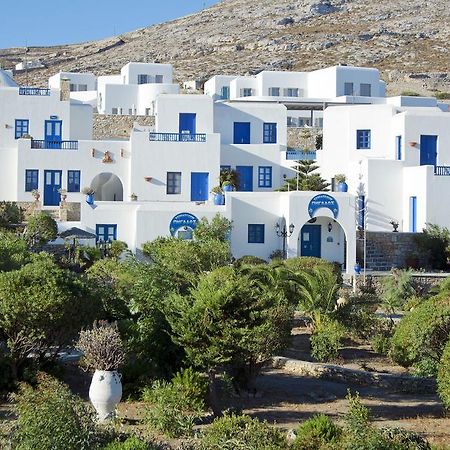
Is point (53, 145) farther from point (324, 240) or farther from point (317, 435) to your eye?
point (317, 435)

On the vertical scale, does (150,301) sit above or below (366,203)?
below

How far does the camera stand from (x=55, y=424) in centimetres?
1273

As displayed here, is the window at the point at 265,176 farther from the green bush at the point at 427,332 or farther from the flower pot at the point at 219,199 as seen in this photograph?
the green bush at the point at 427,332

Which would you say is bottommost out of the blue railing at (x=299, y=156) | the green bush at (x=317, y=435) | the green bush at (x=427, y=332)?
the green bush at (x=317, y=435)

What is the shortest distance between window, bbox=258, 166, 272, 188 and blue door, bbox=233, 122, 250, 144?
8.50 ft

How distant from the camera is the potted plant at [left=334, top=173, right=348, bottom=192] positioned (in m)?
37.9

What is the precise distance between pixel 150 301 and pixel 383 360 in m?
7.64

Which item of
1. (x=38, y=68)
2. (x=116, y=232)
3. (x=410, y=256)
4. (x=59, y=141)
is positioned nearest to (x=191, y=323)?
(x=116, y=232)

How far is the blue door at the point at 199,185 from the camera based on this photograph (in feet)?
133

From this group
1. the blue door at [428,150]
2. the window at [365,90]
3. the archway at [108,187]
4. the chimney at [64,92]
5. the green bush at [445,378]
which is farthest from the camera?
the window at [365,90]

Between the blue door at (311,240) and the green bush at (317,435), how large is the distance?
75.5ft

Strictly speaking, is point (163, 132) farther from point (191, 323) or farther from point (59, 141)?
point (191, 323)

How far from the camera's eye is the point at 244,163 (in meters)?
43.1


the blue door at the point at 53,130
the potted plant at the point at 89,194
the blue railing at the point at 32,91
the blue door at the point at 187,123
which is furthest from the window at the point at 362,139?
the blue railing at the point at 32,91
